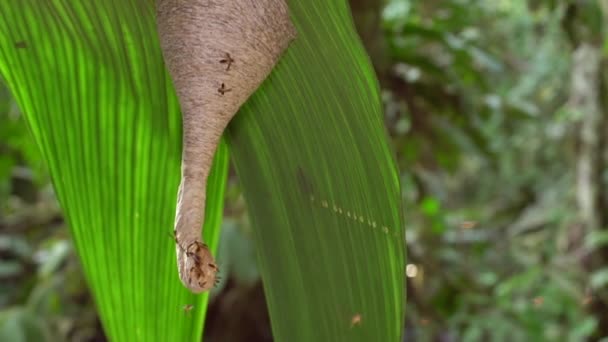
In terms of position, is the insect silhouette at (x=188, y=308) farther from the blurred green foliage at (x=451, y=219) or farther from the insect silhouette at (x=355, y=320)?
the blurred green foliage at (x=451, y=219)

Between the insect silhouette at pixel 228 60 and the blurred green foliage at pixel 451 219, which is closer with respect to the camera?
the insect silhouette at pixel 228 60

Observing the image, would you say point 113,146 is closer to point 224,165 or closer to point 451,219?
point 224,165

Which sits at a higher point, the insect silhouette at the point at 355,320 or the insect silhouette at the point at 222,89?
the insect silhouette at the point at 222,89

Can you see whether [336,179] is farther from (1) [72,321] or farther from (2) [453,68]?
(1) [72,321]

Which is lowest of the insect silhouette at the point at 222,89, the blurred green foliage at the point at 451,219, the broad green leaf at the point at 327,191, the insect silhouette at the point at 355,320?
the blurred green foliage at the point at 451,219

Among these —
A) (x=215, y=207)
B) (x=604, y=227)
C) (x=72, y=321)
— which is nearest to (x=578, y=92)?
(x=604, y=227)

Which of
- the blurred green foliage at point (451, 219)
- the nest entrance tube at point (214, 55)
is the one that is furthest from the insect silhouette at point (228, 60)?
the blurred green foliage at point (451, 219)
